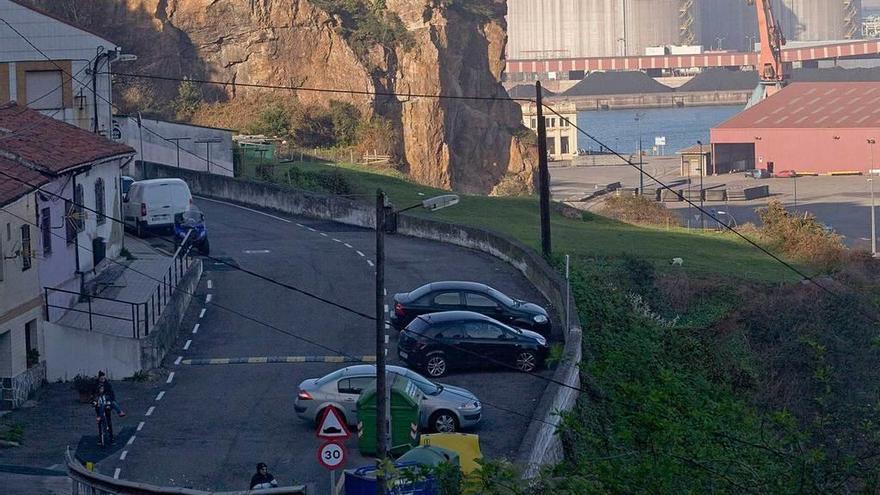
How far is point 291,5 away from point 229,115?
9187 millimetres

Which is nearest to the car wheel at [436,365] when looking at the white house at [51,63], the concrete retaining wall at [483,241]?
the concrete retaining wall at [483,241]

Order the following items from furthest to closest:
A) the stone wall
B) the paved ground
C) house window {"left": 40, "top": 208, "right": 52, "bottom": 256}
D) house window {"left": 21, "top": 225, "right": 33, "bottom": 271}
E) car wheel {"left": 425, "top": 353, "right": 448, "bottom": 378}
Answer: the paved ground < house window {"left": 40, "top": 208, "right": 52, "bottom": 256} < car wheel {"left": 425, "top": 353, "right": 448, "bottom": 378} < house window {"left": 21, "top": 225, "right": 33, "bottom": 271} < the stone wall

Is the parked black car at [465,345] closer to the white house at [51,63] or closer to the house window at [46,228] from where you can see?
the house window at [46,228]

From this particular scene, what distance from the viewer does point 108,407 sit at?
2141 centimetres

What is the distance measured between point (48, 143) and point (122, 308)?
411 cm

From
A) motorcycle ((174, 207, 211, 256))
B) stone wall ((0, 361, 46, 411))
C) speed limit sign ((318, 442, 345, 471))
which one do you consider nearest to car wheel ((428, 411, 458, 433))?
speed limit sign ((318, 442, 345, 471))

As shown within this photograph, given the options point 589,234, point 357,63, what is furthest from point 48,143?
point 357,63

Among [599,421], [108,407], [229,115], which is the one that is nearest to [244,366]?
[108,407]

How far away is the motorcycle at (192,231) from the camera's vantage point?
35.6 metres

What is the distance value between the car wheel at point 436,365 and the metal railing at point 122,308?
5.68 meters

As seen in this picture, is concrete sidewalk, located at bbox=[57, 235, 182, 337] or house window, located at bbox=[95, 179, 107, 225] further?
house window, located at bbox=[95, 179, 107, 225]

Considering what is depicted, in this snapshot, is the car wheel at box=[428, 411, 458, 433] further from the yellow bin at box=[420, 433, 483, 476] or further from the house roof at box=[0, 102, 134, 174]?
the house roof at box=[0, 102, 134, 174]

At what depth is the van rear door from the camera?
121ft

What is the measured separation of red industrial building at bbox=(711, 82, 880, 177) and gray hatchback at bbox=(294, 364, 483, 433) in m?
93.0
